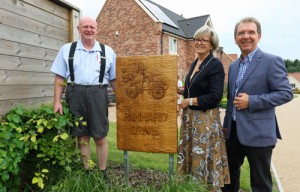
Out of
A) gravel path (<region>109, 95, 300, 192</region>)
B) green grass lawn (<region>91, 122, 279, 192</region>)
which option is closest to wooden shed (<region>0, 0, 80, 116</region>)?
green grass lawn (<region>91, 122, 279, 192</region>)

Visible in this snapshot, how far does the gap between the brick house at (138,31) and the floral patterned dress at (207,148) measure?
18.3 meters

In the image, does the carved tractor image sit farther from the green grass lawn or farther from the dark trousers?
the green grass lawn

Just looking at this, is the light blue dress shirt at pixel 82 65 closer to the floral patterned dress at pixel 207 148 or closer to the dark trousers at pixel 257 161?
the floral patterned dress at pixel 207 148

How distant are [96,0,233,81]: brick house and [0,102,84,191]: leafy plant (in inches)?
723

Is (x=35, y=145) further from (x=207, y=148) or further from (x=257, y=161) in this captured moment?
(x=257, y=161)

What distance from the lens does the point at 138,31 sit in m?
22.6

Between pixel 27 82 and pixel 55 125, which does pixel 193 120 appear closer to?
pixel 55 125

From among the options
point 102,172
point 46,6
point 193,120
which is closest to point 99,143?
point 102,172

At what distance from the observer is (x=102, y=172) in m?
3.64

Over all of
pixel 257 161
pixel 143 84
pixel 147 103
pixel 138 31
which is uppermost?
pixel 138 31

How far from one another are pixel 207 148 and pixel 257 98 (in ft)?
2.48

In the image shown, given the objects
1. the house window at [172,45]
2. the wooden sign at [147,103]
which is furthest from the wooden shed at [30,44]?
the house window at [172,45]

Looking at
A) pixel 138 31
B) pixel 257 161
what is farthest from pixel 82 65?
pixel 138 31

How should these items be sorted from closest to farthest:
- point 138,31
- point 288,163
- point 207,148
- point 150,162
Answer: point 207,148 < point 150,162 < point 288,163 < point 138,31
